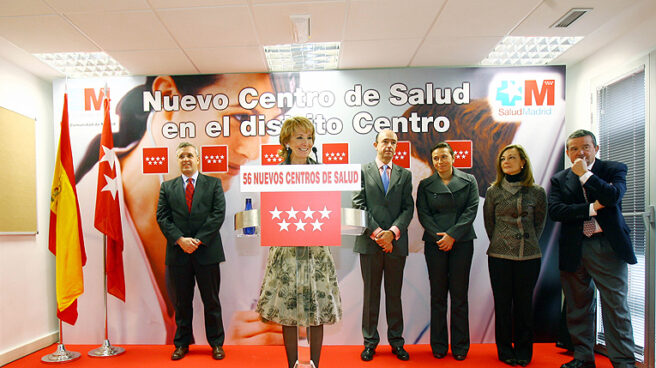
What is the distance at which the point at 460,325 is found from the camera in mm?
3680

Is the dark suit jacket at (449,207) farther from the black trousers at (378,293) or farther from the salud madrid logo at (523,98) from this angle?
the salud madrid logo at (523,98)

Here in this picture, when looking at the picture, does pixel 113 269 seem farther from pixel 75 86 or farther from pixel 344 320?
pixel 344 320

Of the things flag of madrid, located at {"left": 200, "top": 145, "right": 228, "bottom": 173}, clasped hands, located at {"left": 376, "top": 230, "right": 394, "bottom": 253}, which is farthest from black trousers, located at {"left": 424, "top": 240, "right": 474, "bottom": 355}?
flag of madrid, located at {"left": 200, "top": 145, "right": 228, "bottom": 173}

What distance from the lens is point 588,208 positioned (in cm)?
323

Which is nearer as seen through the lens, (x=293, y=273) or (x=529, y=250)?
(x=293, y=273)

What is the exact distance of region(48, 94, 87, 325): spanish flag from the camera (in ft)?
12.5

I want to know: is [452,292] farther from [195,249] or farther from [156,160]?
[156,160]

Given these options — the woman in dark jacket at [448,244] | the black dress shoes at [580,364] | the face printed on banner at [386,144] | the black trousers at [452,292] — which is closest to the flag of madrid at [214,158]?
the face printed on banner at [386,144]

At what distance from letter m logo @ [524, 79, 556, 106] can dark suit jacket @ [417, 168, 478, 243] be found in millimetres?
1264

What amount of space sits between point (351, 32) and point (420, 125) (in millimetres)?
1274

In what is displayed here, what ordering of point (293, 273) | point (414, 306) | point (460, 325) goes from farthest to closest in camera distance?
point (414, 306), point (460, 325), point (293, 273)

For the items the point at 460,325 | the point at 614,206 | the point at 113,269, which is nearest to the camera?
the point at 614,206

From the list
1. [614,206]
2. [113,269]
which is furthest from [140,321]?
[614,206]

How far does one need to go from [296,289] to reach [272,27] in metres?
2.34
